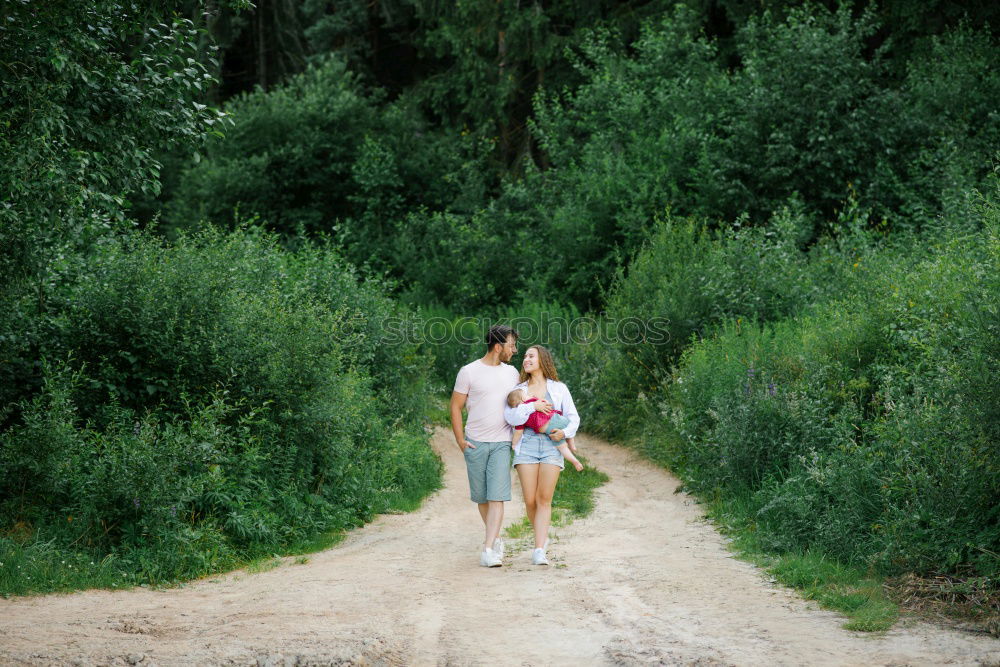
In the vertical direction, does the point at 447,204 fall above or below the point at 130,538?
above

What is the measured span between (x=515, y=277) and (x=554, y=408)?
49.4 feet

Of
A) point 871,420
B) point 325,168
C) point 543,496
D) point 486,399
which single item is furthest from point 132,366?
point 325,168

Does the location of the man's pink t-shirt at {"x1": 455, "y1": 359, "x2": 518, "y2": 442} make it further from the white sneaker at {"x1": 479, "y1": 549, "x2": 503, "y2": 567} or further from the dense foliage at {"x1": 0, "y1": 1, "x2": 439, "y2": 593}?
the dense foliage at {"x1": 0, "y1": 1, "x2": 439, "y2": 593}

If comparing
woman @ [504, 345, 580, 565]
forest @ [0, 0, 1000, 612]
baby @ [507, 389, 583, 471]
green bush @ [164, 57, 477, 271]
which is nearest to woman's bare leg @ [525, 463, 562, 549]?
woman @ [504, 345, 580, 565]

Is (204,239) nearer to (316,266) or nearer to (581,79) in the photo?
(316,266)

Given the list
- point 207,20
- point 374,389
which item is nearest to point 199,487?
point 374,389

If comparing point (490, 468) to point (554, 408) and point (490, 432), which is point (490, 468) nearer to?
point (490, 432)

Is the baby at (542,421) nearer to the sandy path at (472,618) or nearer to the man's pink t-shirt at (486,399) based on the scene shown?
the man's pink t-shirt at (486,399)

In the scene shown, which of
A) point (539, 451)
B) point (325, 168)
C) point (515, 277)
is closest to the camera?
point (539, 451)

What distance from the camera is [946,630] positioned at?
6.14m

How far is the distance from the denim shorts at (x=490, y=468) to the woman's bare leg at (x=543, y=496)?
0.27 m

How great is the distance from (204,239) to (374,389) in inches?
128

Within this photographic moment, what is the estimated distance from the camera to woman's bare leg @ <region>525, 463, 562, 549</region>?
811 cm

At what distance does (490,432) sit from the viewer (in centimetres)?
815
